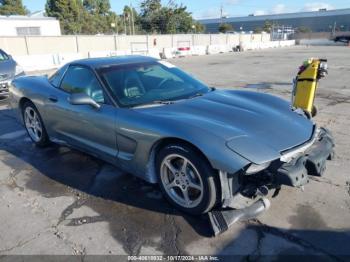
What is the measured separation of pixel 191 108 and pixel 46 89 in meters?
2.39

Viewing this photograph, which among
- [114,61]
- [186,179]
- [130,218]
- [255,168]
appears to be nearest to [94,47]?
[114,61]

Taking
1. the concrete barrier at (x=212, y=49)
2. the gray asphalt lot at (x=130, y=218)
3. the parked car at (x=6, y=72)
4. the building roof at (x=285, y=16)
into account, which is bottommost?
the concrete barrier at (x=212, y=49)

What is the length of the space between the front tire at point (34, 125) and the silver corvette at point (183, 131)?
Answer: 1.18 ft

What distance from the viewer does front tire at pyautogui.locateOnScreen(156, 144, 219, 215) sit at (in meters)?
2.74

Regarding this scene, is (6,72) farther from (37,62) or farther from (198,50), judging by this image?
(198,50)

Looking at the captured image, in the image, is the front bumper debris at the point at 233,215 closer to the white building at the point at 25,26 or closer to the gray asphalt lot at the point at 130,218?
the gray asphalt lot at the point at 130,218

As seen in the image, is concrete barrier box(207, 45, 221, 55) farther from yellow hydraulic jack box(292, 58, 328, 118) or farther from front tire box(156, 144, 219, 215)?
front tire box(156, 144, 219, 215)

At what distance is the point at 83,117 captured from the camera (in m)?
3.76

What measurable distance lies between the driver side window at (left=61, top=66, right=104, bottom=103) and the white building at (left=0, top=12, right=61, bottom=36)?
38.7 m

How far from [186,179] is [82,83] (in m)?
1.95

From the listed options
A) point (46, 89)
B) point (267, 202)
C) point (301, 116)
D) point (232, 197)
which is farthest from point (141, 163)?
point (46, 89)

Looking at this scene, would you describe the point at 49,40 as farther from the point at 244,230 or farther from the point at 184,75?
the point at 244,230

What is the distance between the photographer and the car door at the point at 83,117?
349 centimetres

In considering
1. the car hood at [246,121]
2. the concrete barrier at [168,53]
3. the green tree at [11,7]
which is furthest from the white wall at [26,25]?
the car hood at [246,121]
